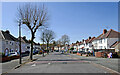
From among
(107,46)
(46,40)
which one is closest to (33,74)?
(107,46)

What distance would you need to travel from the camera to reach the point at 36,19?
1016 inches

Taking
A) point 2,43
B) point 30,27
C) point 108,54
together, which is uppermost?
point 30,27

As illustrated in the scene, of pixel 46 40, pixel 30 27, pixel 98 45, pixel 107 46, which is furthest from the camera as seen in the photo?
pixel 46 40

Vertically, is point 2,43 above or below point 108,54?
above

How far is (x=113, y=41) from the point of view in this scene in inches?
1861

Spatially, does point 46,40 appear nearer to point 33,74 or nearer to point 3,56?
point 3,56

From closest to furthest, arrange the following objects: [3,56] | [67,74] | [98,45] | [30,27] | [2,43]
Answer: [67,74] → [3,56] → [30,27] → [2,43] → [98,45]

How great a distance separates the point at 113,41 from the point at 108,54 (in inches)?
684

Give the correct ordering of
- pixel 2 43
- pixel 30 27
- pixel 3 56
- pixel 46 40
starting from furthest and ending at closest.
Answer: pixel 46 40 → pixel 2 43 → pixel 30 27 → pixel 3 56

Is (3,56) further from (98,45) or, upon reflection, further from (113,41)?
(98,45)

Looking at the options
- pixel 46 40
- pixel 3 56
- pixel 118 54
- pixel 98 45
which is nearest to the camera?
pixel 3 56

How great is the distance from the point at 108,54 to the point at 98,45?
23.3 m

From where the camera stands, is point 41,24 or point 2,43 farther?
point 2,43

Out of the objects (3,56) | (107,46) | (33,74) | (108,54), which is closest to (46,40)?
(107,46)
